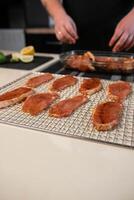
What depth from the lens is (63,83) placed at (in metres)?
1.00

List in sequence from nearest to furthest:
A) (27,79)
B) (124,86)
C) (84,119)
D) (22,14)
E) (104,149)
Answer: (104,149), (84,119), (124,86), (27,79), (22,14)

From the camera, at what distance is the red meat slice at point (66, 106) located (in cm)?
76

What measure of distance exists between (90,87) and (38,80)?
23 centimetres

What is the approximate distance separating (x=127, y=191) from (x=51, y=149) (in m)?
0.20

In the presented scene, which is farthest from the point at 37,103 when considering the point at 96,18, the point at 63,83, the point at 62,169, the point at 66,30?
the point at 96,18

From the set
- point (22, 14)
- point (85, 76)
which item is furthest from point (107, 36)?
point (22, 14)

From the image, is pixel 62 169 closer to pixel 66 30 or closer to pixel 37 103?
pixel 37 103

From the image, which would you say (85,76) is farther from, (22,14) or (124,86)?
(22,14)

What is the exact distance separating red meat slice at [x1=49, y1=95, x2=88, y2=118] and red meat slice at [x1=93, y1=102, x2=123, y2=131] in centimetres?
7

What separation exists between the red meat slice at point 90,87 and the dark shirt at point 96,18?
599mm

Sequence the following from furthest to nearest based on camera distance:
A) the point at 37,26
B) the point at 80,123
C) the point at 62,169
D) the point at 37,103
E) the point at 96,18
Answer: the point at 37,26 → the point at 96,18 → the point at 37,103 → the point at 80,123 → the point at 62,169

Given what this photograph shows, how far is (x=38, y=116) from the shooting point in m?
0.77

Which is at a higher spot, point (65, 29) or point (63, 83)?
point (65, 29)

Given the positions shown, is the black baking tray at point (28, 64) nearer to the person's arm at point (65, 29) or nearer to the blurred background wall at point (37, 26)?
the person's arm at point (65, 29)
